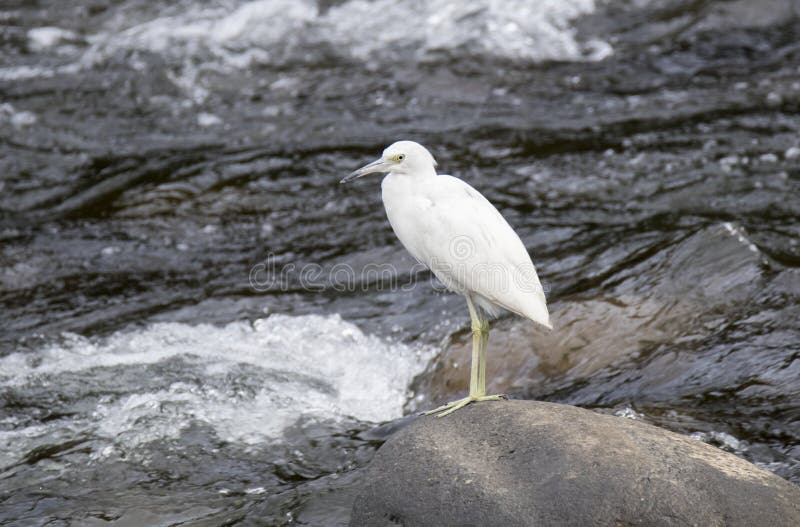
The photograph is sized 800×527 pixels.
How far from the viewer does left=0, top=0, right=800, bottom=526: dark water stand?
15.0 feet

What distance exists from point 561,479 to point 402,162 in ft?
5.12

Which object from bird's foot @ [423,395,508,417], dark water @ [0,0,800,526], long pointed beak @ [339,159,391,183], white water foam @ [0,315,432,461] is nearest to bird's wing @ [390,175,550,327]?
long pointed beak @ [339,159,391,183]

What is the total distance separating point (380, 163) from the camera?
418 centimetres

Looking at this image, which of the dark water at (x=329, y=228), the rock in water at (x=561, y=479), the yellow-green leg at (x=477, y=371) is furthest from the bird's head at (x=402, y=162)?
the dark water at (x=329, y=228)

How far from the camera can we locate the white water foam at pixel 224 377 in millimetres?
4805

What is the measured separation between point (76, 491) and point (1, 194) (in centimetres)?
384

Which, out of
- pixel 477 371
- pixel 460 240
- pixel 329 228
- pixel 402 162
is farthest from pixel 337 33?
pixel 477 371

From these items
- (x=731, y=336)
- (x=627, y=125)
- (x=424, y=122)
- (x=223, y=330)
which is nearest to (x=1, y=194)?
(x=223, y=330)

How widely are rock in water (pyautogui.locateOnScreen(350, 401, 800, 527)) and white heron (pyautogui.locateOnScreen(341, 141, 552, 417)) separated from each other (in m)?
0.40

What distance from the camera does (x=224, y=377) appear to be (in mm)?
5203

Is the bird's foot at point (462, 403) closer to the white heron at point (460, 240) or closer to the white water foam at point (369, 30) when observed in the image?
the white heron at point (460, 240)

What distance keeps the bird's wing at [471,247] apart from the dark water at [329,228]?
35.9 inches

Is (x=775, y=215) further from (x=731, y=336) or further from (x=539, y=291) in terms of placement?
(x=539, y=291)

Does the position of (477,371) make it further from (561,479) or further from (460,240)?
(561,479)
